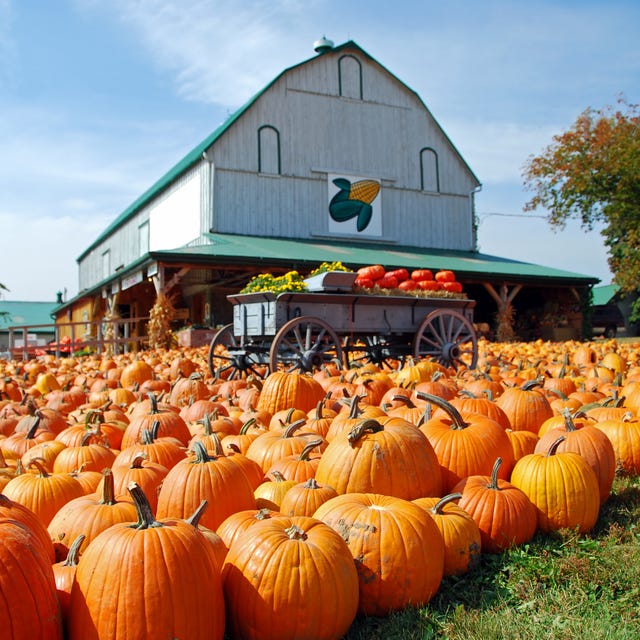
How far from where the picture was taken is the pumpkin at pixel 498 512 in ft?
9.34

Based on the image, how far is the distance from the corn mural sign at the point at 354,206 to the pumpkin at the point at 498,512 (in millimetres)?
19641

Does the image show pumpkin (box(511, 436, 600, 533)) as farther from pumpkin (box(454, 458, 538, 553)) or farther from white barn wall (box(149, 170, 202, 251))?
white barn wall (box(149, 170, 202, 251))

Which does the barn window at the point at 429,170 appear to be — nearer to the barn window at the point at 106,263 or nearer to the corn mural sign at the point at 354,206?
the corn mural sign at the point at 354,206

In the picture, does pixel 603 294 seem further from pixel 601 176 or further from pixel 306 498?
pixel 306 498

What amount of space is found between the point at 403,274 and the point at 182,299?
1591 centimetres

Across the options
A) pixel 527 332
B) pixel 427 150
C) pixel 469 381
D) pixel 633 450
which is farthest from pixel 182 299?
pixel 633 450

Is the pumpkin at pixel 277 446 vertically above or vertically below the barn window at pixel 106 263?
below

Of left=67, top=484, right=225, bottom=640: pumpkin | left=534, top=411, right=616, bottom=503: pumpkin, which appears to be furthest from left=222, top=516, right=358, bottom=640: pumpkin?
left=534, top=411, right=616, bottom=503: pumpkin

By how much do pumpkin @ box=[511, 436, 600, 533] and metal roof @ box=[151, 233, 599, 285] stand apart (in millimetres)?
13345

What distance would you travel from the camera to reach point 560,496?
3041mm

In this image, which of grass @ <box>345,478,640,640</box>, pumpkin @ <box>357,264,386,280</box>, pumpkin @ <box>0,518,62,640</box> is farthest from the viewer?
pumpkin @ <box>357,264,386,280</box>

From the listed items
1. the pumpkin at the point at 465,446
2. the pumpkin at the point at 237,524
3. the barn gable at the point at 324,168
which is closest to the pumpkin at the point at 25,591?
the pumpkin at the point at 237,524

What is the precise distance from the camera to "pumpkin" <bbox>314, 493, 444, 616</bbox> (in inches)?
93.1

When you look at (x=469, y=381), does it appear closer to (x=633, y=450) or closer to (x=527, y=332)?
(x=633, y=450)
